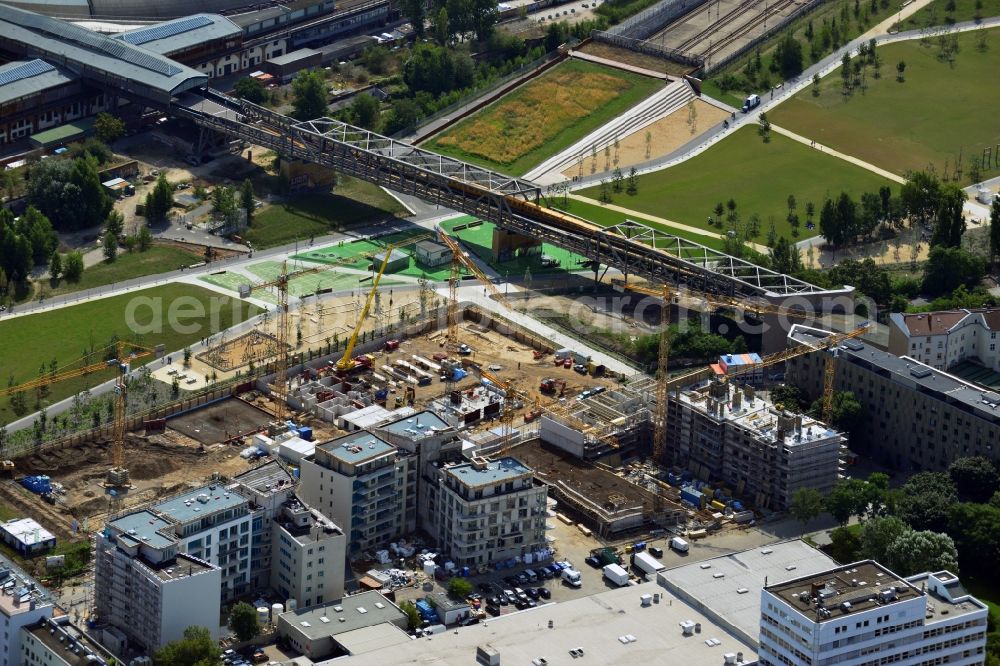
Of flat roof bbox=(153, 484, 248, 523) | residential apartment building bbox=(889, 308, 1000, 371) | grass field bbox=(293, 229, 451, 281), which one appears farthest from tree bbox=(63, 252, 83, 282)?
residential apartment building bbox=(889, 308, 1000, 371)

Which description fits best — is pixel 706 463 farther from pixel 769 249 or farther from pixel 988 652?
pixel 769 249

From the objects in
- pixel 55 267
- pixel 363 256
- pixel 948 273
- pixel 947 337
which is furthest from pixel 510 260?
pixel 947 337

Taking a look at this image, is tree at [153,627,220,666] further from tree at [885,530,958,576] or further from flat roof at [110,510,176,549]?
tree at [885,530,958,576]

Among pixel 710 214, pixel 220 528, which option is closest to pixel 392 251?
pixel 710 214

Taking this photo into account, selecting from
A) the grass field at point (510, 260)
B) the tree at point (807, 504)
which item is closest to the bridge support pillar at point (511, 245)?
the grass field at point (510, 260)

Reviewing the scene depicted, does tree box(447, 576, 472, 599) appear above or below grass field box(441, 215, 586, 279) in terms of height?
below

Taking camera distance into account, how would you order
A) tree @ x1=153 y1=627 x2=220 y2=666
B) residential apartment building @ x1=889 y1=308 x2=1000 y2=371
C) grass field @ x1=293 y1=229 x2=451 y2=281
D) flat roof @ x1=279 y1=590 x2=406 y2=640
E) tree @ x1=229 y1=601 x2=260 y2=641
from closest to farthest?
tree @ x1=153 y1=627 x2=220 y2=666
flat roof @ x1=279 y1=590 x2=406 y2=640
tree @ x1=229 y1=601 x2=260 y2=641
residential apartment building @ x1=889 y1=308 x2=1000 y2=371
grass field @ x1=293 y1=229 x2=451 y2=281
